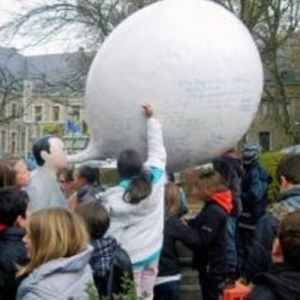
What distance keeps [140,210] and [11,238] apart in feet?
5.16

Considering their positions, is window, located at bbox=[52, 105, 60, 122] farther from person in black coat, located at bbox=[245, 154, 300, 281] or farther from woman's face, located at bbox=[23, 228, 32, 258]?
woman's face, located at bbox=[23, 228, 32, 258]

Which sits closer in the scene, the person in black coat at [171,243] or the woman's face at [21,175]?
the woman's face at [21,175]

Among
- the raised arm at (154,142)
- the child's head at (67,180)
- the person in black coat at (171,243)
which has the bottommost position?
the person in black coat at (171,243)

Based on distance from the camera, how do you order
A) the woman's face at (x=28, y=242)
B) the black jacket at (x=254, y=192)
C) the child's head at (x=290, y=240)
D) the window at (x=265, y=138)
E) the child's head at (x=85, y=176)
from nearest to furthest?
the child's head at (x=290, y=240) → the woman's face at (x=28, y=242) → the child's head at (x=85, y=176) → the black jacket at (x=254, y=192) → the window at (x=265, y=138)

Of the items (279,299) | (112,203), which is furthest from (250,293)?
(112,203)

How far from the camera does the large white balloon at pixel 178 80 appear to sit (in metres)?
6.76

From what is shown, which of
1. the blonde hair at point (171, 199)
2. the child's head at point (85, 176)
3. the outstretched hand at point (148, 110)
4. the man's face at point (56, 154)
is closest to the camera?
the outstretched hand at point (148, 110)

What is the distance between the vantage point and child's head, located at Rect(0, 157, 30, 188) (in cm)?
631

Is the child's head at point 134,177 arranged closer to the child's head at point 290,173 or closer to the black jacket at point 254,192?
the child's head at point 290,173

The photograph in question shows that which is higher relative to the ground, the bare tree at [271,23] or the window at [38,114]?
the bare tree at [271,23]

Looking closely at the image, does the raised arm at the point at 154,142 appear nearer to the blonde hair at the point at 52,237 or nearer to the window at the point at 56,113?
the blonde hair at the point at 52,237

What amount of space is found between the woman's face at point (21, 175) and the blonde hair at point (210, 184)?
1368 millimetres

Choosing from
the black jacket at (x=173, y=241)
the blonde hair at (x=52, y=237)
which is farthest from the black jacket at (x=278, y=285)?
the black jacket at (x=173, y=241)

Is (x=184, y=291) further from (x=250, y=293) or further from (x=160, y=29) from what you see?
(x=250, y=293)
